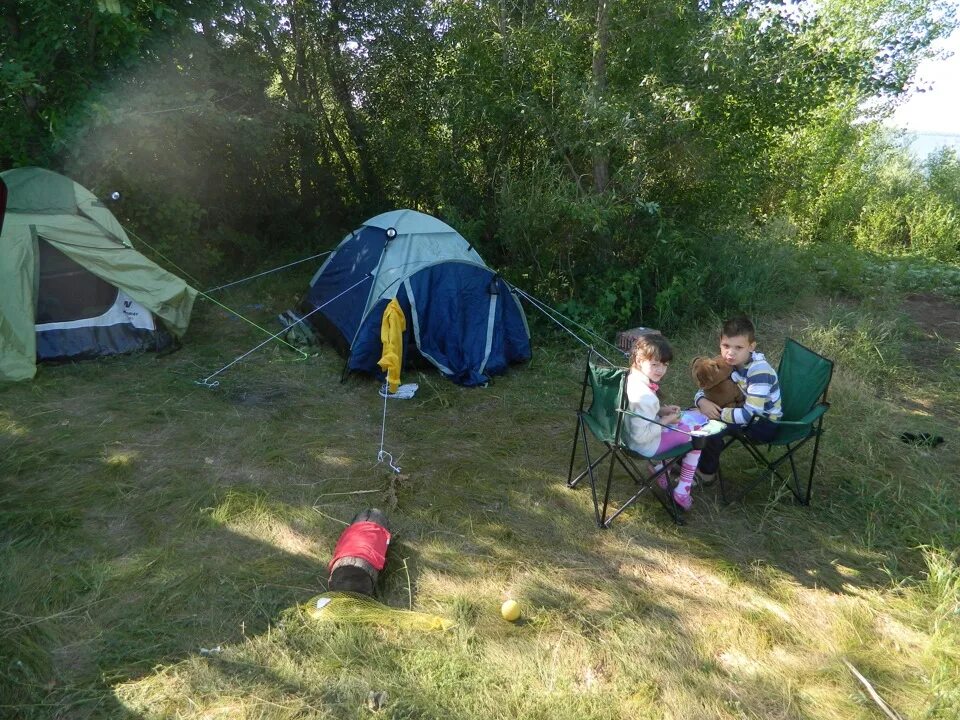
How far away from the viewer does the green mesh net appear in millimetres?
2564

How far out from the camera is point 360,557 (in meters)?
2.76

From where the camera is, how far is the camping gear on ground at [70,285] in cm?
487

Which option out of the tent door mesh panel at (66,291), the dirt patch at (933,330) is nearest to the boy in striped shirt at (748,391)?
the dirt patch at (933,330)

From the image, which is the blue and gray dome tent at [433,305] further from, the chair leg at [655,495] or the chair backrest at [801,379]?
the chair backrest at [801,379]

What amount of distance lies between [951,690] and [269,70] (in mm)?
8103

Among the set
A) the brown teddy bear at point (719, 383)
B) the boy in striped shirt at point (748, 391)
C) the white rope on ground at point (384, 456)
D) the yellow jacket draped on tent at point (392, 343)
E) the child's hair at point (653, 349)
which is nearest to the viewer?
the child's hair at point (653, 349)

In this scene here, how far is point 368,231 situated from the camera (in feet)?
19.3

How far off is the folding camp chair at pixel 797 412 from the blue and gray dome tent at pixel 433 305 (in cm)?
212

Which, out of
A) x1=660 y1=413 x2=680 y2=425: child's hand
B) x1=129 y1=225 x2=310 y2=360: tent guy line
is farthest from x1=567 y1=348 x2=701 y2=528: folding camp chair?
x1=129 y1=225 x2=310 y2=360: tent guy line

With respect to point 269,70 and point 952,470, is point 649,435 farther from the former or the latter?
point 269,70

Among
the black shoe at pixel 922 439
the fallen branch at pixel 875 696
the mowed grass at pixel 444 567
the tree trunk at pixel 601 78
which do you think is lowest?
the fallen branch at pixel 875 696

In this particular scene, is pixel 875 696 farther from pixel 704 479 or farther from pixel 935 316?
pixel 935 316

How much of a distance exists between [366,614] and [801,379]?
2.51 meters

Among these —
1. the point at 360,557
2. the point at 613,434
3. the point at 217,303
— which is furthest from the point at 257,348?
the point at 613,434
